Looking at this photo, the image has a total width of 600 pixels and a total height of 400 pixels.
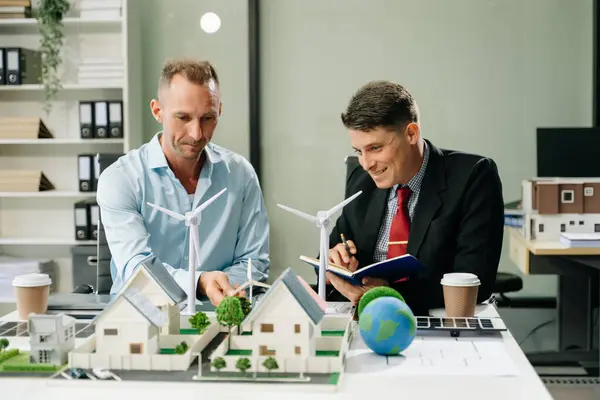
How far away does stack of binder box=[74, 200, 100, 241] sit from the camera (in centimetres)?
466

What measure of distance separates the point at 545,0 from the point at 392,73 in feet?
3.14

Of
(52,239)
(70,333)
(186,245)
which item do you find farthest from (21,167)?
(70,333)

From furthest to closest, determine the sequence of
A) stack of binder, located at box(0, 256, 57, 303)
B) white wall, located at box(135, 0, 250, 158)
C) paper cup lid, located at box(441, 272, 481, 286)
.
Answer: white wall, located at box(135, 0, 250, 158) < stack of binder, located at box(0, 256, 57, 303) < paper cup lid, located at box(441, 272, 481, 286)

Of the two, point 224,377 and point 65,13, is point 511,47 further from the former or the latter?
point 224,377

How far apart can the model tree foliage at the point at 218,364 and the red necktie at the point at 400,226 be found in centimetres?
102

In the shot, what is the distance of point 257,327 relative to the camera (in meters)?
1.60

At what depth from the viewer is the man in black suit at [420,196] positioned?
7.68 feet

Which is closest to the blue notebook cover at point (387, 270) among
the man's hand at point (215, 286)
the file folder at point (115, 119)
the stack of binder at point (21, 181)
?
the man's hand at point (215, 286)

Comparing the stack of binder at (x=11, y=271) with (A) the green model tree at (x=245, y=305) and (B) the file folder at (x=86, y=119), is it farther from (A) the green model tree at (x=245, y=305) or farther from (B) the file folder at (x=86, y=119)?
(A) the green model tree at (x=245, y=305)

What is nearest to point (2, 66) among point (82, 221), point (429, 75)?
point (82, 221)

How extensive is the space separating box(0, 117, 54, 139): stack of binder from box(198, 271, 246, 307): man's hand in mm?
2842

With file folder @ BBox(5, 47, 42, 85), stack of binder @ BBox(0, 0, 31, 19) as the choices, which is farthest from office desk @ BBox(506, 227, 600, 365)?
stack of binder @ BBox(0, 0, 31, 19)

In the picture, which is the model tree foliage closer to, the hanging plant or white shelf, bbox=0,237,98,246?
white shelf, bbox=0,237,98,246

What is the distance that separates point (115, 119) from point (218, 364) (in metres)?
3.31
